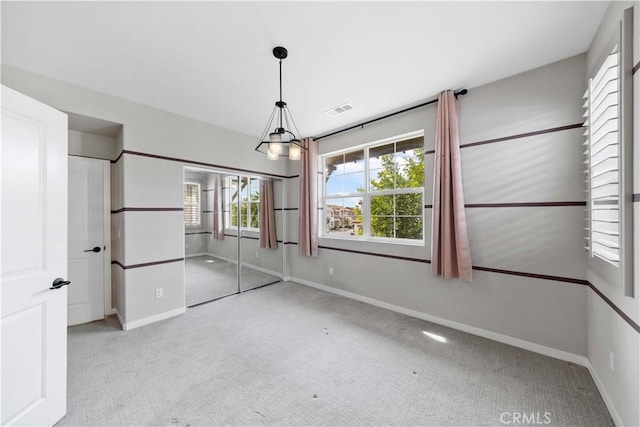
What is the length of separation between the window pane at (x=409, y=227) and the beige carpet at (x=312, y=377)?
1114mm

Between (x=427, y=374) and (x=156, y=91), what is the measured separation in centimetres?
400

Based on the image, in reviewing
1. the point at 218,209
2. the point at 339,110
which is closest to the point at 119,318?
the point at 218,209

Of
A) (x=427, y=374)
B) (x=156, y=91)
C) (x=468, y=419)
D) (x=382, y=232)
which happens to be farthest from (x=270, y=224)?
(x=468, y=419)

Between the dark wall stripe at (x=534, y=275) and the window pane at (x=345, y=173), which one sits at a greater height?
the window pane at (x=345, y=173)

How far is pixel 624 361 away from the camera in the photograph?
145cm

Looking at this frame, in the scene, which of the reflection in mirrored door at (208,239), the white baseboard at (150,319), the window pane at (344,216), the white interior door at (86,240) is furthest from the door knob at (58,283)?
the window pane at (344,216)

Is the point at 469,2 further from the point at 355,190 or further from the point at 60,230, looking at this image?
the point at 60,230

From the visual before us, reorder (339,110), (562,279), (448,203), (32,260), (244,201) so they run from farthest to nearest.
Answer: (244,201)
(339,110)
(448,203)
(562,279)
(32,260)

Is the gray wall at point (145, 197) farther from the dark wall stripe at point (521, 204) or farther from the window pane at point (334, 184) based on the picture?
the dark wall stripe at point (521, 204)

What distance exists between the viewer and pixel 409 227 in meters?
3.31

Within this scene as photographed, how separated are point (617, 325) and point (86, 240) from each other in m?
5.27

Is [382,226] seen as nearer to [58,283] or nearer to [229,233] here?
[229,233]

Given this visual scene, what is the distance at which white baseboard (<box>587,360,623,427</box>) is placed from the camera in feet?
4.97

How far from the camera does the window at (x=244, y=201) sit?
4141mm
